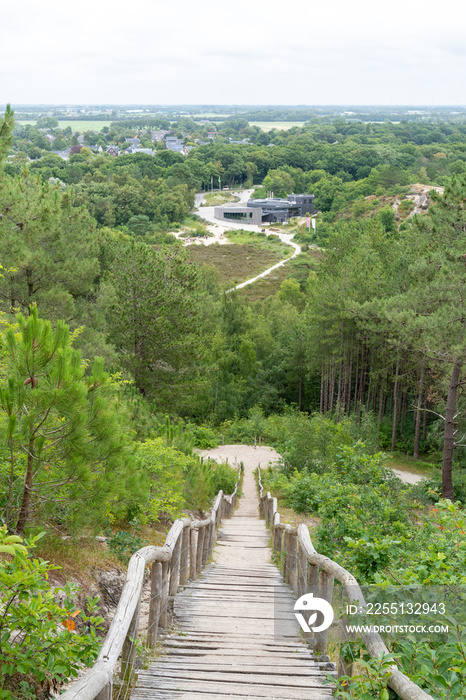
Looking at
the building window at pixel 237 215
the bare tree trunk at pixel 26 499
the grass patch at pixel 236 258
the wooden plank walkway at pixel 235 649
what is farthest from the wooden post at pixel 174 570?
the building window at pixel 237 215

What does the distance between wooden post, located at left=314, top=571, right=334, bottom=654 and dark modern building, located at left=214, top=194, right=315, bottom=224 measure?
84.2 m

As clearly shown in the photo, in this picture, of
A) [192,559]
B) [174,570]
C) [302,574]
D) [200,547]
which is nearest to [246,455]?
[200,547]

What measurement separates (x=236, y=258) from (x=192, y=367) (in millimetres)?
47776

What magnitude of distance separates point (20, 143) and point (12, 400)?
164627 millimetres

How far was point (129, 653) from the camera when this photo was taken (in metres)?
3.11

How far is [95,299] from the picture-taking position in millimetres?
15453

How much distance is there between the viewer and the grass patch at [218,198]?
96825mm

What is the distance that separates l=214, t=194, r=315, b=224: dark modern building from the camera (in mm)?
86312

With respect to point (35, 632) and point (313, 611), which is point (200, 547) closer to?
point (313, 611)

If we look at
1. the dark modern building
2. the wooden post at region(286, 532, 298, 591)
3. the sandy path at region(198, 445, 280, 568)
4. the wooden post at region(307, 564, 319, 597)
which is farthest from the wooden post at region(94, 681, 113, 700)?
the dark modern building

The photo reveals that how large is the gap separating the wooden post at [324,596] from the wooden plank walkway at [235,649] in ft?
0.36

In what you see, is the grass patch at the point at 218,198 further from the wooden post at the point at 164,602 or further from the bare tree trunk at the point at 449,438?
the wooden post at the point at 164,602

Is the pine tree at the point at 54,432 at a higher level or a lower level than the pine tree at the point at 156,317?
higher

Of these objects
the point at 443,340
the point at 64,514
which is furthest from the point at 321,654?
the point at 443,340
